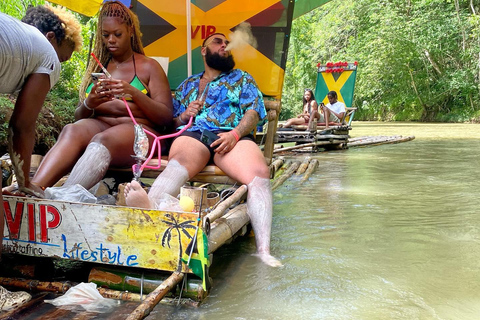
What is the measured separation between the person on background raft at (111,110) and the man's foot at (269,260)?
107 cm

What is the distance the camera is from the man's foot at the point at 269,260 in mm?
2668

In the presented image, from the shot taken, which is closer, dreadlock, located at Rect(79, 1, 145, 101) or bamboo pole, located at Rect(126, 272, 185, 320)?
bamboo pole, located at Rect(126, 272, 185, 320)

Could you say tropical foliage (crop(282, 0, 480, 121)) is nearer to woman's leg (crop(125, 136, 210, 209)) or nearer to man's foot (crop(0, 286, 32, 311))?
woman's leg (crop(125, 136, 210, 209))

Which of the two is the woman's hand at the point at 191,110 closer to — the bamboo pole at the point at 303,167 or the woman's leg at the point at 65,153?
the woman's leg at the point at 65,153

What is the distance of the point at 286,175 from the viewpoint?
19.8 ft

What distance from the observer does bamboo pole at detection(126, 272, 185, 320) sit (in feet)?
5.43

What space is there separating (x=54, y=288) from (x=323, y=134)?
27.1ft

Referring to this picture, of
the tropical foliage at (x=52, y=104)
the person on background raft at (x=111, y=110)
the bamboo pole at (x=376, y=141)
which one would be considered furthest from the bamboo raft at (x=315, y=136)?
the person on background raft at (x=111, y=110)

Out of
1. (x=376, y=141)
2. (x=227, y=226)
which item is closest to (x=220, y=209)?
(x=227, y=226)

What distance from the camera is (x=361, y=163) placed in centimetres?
766

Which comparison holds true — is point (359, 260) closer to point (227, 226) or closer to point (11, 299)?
point (227, 226)

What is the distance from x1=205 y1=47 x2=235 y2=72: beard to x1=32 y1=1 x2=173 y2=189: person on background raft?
364mm

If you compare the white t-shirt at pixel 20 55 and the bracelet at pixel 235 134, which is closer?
the white t-shirt at pixel 20 55

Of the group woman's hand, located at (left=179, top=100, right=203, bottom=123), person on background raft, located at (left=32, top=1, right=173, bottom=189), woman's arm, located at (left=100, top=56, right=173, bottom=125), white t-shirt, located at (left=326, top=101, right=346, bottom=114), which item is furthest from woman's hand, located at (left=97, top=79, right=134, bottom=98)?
white t-shirt, located at (left=326, top=101, right=346, bottom=114)
